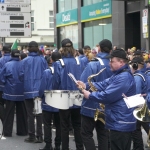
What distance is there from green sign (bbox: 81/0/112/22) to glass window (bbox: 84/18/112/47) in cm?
37

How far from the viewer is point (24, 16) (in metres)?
16.5

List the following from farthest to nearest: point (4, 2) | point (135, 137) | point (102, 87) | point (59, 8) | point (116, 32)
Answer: point (59, 8), point (116, 32), point (4, 2), point (135, 137), point (102, 87)

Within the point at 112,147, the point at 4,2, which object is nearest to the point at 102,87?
the point at 112,147

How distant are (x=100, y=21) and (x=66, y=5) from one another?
712cm

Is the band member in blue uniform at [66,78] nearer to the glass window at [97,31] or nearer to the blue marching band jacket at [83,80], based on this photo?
the blue marching band jacket at [83,80]

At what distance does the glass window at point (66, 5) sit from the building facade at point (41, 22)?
16.8 m

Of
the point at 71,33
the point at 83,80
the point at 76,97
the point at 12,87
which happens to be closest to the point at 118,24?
the point at 71,33

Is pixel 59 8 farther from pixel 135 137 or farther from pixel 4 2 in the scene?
pixel 135 137

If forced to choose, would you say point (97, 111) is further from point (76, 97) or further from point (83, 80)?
point (76, 97)

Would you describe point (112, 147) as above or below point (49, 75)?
below

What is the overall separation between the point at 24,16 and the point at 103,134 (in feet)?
31.8

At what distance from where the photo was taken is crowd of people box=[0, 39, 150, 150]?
613 cm

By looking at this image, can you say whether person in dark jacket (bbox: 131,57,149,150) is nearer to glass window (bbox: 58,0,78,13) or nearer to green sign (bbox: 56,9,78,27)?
green sign (bbox: 56,9,78,27)

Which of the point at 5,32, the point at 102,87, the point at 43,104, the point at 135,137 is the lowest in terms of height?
the point at 135,137
